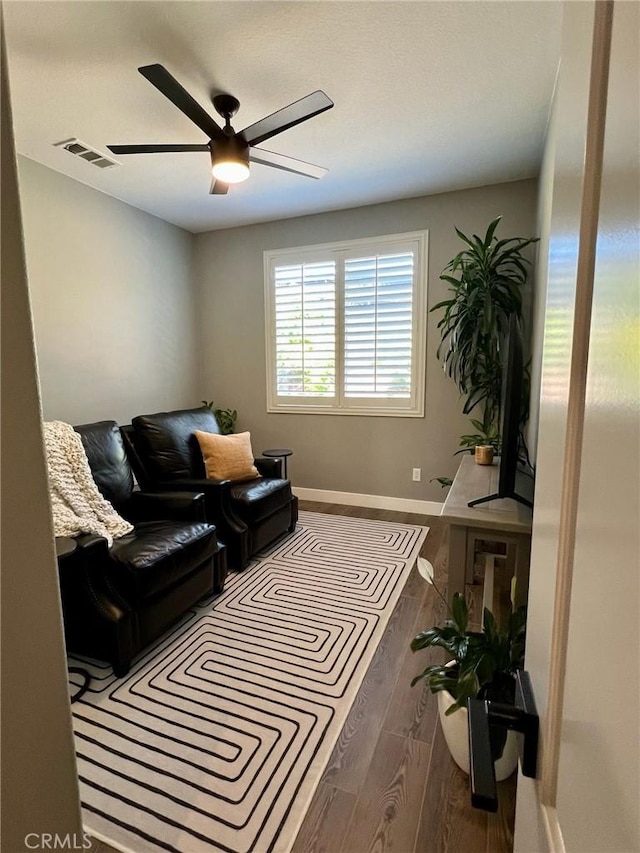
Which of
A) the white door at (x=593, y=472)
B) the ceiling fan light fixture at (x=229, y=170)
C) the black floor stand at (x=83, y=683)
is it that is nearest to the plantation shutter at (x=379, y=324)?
the ceiling fan light fixture at (x=229, y=170)

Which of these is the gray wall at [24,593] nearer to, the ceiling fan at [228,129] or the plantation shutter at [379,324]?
the ceiling fan at [228,129]

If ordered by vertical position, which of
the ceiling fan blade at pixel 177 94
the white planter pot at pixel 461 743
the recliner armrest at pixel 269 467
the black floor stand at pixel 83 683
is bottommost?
the black floor stand at pixel 83 683

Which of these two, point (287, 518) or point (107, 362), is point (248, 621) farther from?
point (107, 362)

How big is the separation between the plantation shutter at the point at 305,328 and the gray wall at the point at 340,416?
22 centimetres

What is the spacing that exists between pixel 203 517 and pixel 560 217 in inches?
92.2

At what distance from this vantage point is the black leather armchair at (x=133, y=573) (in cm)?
173

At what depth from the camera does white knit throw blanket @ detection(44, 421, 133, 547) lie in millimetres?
1897

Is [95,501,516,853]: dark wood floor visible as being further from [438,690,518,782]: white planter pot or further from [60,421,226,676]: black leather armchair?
[60,421,226,676]: black leather armchair

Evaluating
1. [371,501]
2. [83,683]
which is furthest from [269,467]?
[83,683]

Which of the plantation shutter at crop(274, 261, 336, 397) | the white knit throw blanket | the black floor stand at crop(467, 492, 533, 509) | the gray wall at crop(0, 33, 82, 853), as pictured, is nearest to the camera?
the gray wall at crop(0, 33, 82, 853)

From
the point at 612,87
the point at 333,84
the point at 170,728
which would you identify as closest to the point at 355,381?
the point at 333,84

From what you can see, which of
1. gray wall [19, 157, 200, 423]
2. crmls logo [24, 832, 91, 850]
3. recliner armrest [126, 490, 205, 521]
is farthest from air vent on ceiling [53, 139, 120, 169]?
crmls logo [24, 832, 91, 850]

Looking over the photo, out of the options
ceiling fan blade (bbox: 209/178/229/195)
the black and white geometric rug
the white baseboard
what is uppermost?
ceiling fan blade (bbox: 209/178/229/195)

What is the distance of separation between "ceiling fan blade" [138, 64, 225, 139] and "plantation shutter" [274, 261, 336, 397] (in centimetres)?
197
